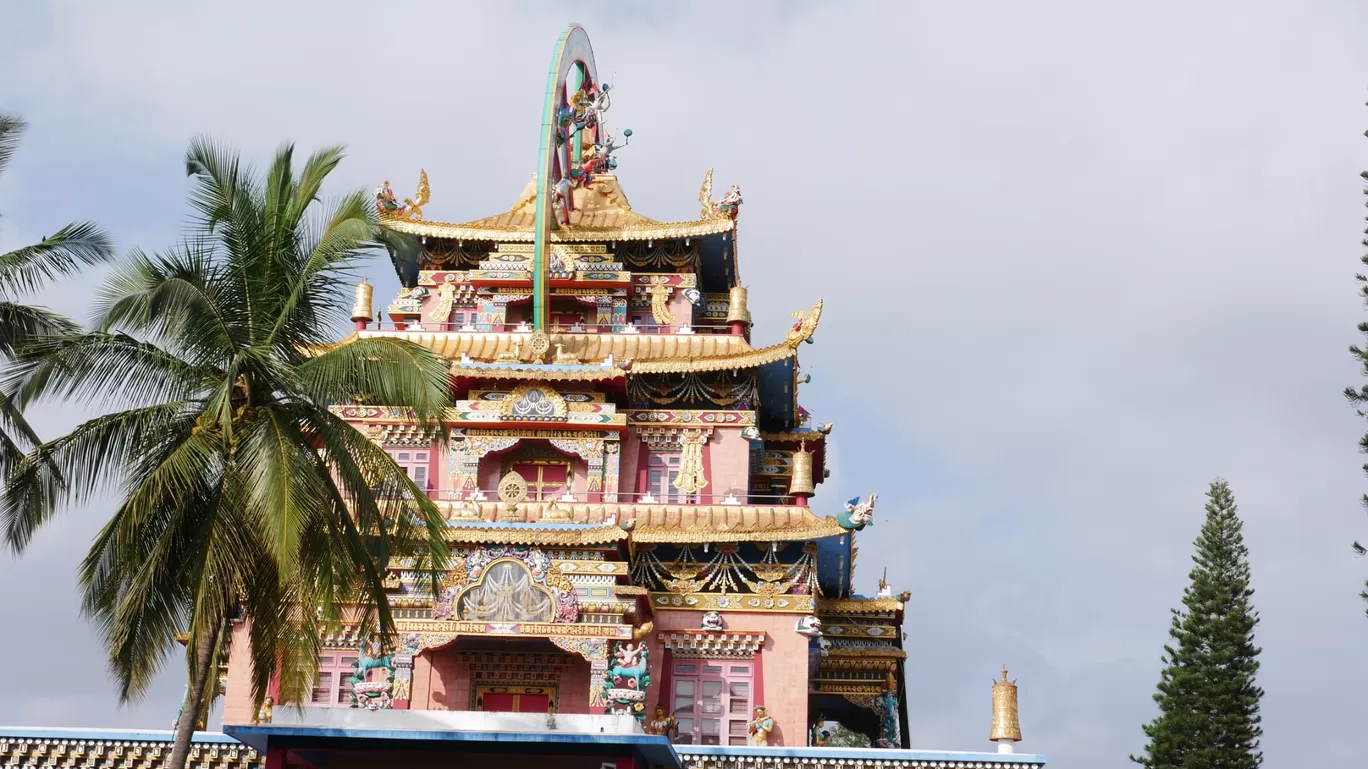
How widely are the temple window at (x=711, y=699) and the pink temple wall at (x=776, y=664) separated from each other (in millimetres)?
288

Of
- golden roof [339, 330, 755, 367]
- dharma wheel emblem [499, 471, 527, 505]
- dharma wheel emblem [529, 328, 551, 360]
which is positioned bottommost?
dharma wheel emblem [499, 471, 527, 505]

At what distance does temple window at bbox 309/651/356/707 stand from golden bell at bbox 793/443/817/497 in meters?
8.32

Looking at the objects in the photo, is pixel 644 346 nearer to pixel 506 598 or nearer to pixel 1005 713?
pixel 506 598

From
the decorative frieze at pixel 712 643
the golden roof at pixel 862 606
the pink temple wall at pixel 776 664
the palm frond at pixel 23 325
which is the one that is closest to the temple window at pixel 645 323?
the golden roof at pixel 862 606

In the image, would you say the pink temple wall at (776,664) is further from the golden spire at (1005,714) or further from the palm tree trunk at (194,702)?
the palm tree trunk at (194,702)

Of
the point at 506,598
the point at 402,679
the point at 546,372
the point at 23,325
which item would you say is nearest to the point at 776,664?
the point at 506,598

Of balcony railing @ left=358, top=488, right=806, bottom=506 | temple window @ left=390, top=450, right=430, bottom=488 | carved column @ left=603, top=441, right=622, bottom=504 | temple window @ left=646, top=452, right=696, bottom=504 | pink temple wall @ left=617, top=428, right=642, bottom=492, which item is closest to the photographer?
balcony railing @ left=358, top=488, right=806, bottom=506

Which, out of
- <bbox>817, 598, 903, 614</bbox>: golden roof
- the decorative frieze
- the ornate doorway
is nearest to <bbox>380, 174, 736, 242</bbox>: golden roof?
<bbox>817, 598, 903, 614</bbox>: golden roof

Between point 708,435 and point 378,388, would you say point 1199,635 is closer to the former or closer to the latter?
point 708,435

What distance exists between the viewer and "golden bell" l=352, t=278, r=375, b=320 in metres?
34.0

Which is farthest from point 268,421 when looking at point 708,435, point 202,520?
point 708,435

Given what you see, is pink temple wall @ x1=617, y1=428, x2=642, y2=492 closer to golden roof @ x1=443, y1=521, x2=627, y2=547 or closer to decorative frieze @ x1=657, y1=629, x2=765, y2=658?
decorative frieze @ x1=657, y1=629, x2=765, y2=658

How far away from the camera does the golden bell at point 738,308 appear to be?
111ft

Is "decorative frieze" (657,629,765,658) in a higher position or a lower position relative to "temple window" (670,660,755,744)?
higher
